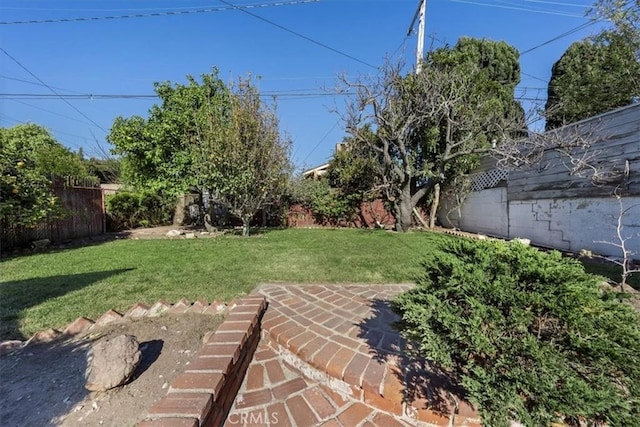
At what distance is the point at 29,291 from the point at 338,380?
14.0ft

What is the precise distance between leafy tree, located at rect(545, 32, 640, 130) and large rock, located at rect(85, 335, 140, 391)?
10.8 metres

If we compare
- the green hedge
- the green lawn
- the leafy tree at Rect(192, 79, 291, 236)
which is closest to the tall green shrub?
the green lawn

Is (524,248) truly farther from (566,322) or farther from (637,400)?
(637,400)

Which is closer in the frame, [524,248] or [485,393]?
[485,393]

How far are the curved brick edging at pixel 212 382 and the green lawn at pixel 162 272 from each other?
1215 millimetres

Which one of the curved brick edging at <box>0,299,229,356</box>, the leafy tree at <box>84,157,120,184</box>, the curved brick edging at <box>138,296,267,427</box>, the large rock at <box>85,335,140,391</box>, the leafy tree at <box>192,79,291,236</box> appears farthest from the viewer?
the leafy tree at <box>84,157,120,184</box>

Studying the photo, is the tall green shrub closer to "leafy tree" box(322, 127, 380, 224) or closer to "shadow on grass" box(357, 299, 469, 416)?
"shadow on grass" box(357, 299, 469, 416)

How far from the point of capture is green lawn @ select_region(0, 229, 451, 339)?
293cm

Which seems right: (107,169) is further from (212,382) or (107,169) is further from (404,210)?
(212,382)

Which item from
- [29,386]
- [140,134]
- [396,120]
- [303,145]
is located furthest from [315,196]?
[29,386]

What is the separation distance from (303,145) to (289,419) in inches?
380

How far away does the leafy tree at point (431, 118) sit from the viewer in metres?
8.38

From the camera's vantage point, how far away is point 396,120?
29.0 feet

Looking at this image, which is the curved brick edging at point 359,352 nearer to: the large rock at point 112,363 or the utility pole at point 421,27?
the large rock at point 112,363
